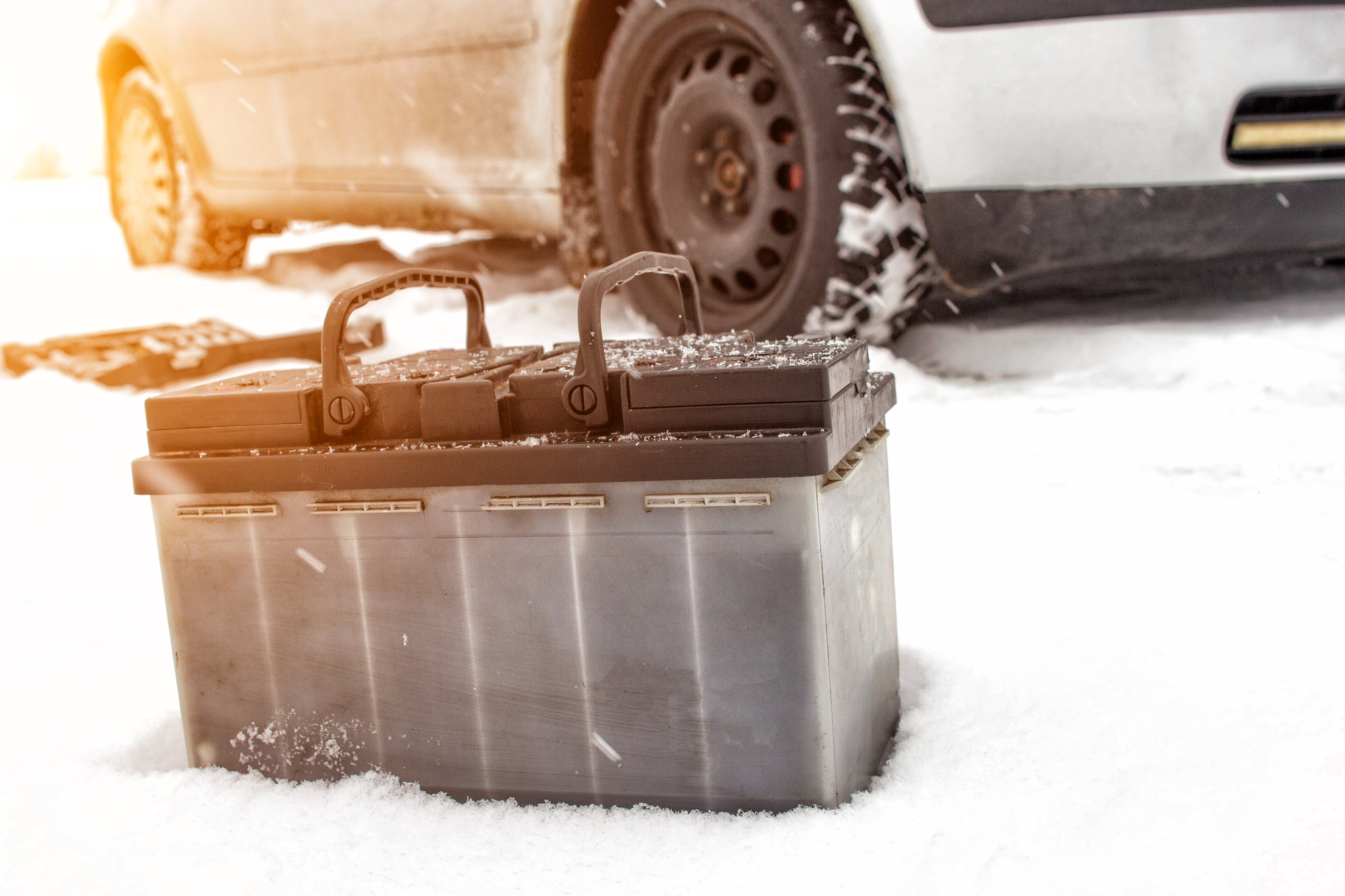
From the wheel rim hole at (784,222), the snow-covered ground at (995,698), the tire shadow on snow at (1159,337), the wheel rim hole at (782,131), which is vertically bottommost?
the snow-covered ground at (995,698)

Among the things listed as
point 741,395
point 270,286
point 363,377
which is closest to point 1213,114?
point 741,395

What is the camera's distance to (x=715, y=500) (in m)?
1.26

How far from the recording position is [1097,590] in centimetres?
182

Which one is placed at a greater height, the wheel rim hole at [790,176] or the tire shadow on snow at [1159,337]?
the wheel rim hole at [790,176]

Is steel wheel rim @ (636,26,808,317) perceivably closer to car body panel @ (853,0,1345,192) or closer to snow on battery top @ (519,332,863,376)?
car body panel @ (853,0,1345,192)

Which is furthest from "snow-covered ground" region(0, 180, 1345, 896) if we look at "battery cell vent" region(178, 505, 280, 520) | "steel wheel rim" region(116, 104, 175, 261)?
"steel wheel rim" region(116, 104, 175, 261)

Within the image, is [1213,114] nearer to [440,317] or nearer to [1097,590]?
[1097,590]

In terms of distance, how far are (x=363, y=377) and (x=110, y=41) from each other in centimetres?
470

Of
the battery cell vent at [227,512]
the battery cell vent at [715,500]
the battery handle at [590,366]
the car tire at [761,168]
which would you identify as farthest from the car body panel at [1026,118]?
the battery cell vent at [227,512]

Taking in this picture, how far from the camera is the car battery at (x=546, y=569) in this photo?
4.17ft

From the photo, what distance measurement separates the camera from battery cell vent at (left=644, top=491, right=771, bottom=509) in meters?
1.25

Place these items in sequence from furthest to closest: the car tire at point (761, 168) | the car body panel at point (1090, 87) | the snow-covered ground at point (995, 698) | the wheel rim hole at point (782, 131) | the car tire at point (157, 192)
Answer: the car tire at point (157, 192)
the wheel rim hole at point (782, 131)
the car tire at point (761, 168)
the car body panel at point (1090, 87)
the snow-covered ground at point (995, 698)

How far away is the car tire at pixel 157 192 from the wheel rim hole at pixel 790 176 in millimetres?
3181

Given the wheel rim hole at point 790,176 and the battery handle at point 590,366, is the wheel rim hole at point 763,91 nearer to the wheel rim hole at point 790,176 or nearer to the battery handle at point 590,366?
the wheel rim hole at point 790,176
